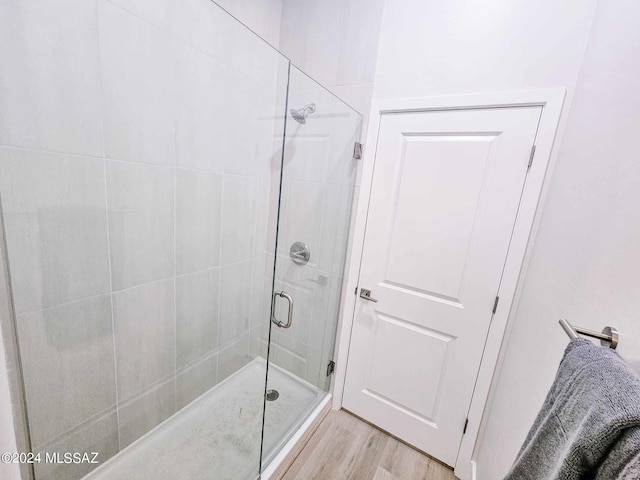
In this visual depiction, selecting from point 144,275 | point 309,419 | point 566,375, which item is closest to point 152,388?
point 144,275

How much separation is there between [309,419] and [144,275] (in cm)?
127

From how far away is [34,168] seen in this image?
0.83 meters

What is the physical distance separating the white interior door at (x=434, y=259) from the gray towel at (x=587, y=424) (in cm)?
71

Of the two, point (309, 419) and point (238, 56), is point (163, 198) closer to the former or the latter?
point (238, 56)

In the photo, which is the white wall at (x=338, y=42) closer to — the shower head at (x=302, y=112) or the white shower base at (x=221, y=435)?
the shower head at (x=302, y=112)

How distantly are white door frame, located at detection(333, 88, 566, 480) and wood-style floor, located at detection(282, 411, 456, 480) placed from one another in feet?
0.67

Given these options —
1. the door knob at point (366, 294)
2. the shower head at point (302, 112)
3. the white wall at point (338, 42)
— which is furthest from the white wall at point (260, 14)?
the door knob at point (366, 294)

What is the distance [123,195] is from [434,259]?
4.85 feet

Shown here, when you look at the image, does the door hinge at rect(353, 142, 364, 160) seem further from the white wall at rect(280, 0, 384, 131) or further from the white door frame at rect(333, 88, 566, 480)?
the white wall at rect(280, 0, 384, 131)

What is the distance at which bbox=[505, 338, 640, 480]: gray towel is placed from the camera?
0.37 m

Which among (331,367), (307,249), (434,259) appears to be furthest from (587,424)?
(331,367)

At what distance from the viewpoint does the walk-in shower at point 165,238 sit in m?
0.86

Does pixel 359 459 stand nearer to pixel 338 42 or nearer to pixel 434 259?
pixel 434 259

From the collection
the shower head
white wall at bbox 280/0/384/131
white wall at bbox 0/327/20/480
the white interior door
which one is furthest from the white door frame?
white wall at bbox 0/327/20/480
